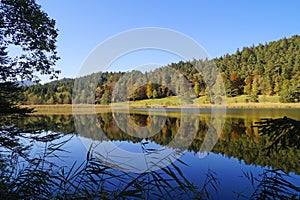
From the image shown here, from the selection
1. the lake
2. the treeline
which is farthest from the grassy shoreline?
the lake

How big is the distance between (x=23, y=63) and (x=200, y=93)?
45.5 metres

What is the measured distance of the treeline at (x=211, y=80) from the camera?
40.0 m

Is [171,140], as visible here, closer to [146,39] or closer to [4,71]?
[146,39]

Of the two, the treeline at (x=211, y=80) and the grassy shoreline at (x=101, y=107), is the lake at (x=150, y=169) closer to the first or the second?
the treeline at (x=211, y=80)

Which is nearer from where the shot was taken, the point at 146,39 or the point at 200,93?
the point at 146,39

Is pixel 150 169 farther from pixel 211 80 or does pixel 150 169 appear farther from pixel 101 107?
pixel 211 80

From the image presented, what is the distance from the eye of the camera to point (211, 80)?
51500 mm

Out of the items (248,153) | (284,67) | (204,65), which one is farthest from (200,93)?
(248,153)

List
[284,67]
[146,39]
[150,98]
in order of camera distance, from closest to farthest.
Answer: [146,39] → [150,98] → [284,67]

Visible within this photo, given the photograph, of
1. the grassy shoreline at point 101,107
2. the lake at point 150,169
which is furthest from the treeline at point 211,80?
the lake at point 150,169

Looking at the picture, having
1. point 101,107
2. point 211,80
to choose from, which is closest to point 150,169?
point 101,107

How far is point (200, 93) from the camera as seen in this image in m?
51.1

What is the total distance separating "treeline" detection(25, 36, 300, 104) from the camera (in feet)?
131

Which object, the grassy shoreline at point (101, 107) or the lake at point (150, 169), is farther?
the grassy shoreline at point (101, 107)
